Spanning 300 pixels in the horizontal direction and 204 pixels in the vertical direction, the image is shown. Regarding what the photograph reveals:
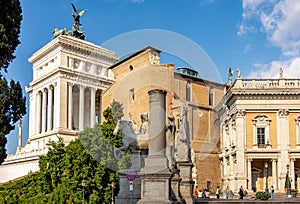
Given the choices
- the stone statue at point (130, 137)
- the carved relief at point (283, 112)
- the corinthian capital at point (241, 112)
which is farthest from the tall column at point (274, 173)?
the stone statue at point (130, 137)

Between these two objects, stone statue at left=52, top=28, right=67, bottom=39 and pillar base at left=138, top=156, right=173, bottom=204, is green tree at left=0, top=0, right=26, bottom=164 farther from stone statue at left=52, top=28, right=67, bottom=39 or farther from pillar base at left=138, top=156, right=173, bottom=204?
stone statue at left=52, top=28, right=67, bottom=39

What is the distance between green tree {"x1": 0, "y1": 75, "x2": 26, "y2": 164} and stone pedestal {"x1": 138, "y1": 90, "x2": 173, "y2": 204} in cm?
1137

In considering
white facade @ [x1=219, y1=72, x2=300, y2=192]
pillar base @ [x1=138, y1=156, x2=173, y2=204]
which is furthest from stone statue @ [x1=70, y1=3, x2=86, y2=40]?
pillar base @ [x1=138, y1=156, x2=173, y2=204]

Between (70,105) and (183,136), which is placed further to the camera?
(70,105)

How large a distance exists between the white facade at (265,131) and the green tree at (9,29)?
3060 centimetres

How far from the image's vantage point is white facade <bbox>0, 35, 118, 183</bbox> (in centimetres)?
7404

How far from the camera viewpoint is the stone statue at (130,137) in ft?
58.3

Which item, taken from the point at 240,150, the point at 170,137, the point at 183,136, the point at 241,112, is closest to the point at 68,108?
the point at 241,112

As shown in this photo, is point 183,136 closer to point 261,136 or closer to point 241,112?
point 241,112

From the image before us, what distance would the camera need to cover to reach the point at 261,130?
49938mm

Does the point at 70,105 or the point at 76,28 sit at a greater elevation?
the point at 76,28

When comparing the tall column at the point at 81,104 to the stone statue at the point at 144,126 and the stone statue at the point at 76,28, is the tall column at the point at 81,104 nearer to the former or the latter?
the stone statue at the point at 76,28

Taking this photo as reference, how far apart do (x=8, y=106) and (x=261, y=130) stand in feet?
104

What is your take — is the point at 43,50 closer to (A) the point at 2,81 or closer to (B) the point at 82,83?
(B) the point at 82,83
